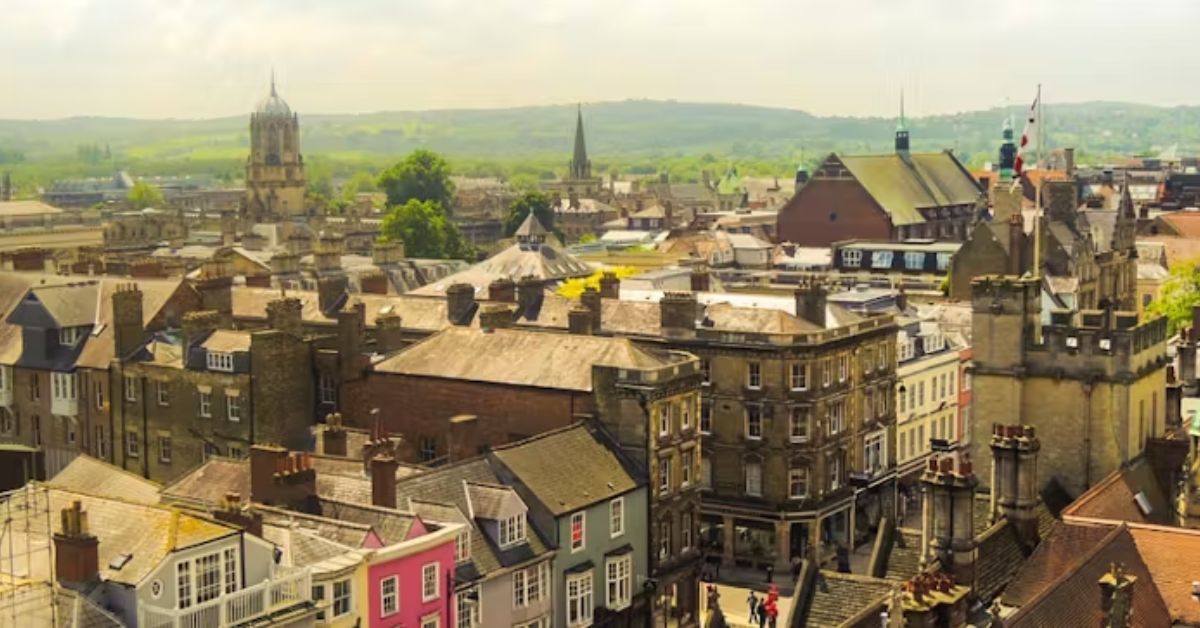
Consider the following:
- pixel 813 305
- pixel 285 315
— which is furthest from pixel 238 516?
pixel 813 305

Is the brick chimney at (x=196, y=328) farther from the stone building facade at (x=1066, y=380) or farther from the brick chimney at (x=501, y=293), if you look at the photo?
the stone building facade at (x=1066, y=380)

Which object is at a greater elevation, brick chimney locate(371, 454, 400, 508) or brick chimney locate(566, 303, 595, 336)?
brick chimney locate(566, 303, 595, 336)

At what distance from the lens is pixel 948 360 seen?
8006 cm

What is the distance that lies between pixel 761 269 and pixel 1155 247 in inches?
1386

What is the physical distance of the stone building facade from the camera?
4472 centimetres

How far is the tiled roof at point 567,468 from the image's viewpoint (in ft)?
162

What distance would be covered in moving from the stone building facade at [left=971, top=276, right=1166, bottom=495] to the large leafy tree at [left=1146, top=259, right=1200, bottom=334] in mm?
51828

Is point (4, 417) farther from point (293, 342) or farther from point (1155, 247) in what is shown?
point (1155, 247)

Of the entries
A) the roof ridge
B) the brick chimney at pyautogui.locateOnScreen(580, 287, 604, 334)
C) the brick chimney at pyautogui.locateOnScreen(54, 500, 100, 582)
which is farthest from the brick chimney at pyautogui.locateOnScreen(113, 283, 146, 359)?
the roof ridge

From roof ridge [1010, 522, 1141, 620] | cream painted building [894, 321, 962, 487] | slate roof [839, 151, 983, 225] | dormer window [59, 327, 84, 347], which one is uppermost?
slate roof [839, 151, 983, 225]

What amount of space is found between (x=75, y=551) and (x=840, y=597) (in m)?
17.5

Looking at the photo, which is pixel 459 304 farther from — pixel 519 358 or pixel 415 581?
pixel 415 581

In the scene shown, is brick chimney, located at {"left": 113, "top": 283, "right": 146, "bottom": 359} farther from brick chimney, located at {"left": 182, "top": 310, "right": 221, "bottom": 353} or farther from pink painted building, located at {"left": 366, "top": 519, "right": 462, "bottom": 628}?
pink painted building, located at {"left": 366, "top": 519, "right": 462, "bottom": 628}

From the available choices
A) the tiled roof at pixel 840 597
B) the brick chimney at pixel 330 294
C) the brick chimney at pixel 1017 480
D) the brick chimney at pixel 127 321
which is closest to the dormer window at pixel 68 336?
the brick chimney at pixel 127 321
